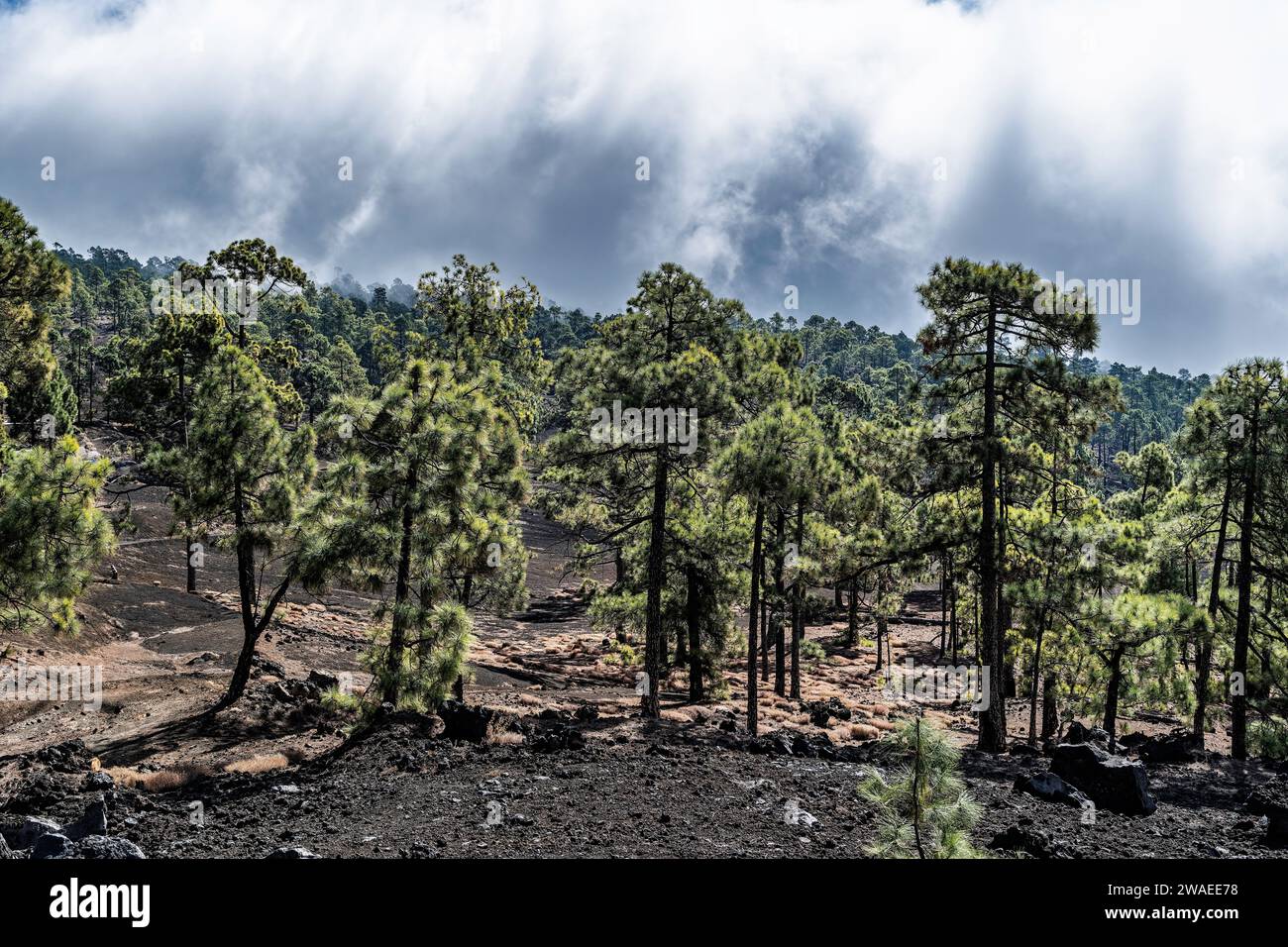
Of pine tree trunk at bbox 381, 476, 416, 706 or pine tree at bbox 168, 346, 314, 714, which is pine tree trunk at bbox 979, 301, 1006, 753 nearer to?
pine tree trunk at bbox 381, 476, 416, 706

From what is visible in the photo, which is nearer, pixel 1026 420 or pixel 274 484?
pixel 1026 420

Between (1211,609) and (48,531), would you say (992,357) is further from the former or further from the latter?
(48,531)

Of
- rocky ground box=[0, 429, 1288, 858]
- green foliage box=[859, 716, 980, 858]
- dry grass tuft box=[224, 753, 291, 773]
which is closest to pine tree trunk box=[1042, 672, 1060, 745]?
rocky ground box=[0, 429, 1288, 858]

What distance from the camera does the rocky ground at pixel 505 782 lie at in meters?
8.91

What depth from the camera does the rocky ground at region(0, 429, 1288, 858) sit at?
8906mm

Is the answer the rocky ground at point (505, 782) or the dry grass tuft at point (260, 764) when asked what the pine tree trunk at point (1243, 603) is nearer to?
the rocky ground at point (505, 782)

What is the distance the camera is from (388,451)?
15.8 meters

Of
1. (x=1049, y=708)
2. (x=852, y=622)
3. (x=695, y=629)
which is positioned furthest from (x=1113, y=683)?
(x=852, y=622)

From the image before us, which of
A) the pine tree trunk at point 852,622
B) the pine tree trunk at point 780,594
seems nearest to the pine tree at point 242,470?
the pine tree trunk at point 780,594

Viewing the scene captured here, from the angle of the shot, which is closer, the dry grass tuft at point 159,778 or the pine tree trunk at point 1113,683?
the dry grass tuft at point 159,778
